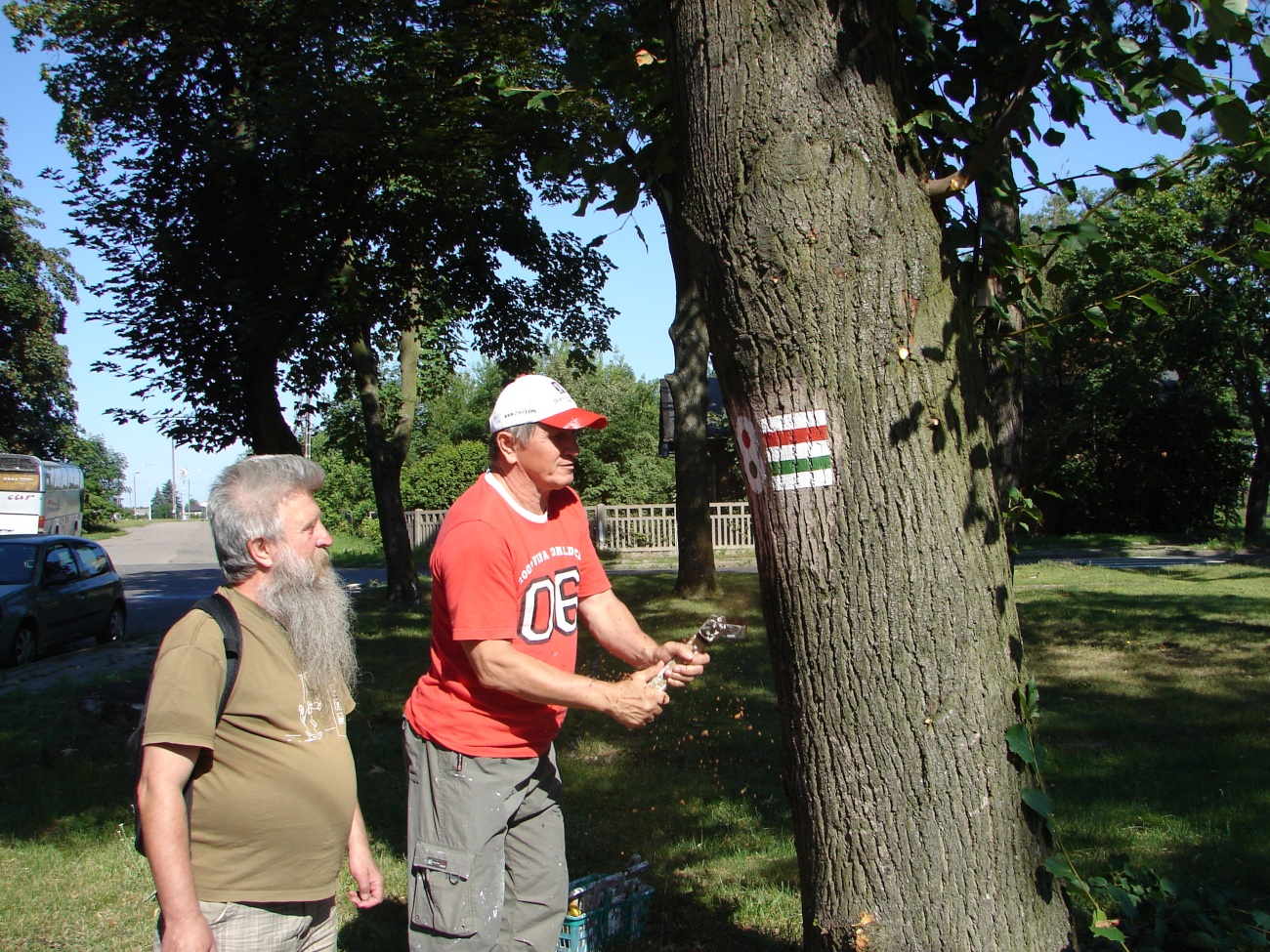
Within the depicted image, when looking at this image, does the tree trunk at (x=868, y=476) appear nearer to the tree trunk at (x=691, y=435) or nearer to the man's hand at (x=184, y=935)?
the man's hand at (x=184, y=935)

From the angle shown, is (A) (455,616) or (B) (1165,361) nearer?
(A) (455,616)


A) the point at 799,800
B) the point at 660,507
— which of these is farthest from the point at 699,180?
the point at 660,507

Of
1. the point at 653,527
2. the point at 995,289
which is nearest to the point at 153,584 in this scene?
the point at 653,527

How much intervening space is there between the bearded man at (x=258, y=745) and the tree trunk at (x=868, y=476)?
1232 millimetres

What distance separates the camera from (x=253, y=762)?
253 cm

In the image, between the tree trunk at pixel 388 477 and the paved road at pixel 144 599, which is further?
the tree trunk at pixel 388 477

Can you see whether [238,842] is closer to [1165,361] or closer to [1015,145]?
[1015,145]

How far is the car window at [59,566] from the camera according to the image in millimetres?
13047

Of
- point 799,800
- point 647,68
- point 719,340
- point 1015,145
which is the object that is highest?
point 647,68

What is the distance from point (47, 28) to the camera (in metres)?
15.0

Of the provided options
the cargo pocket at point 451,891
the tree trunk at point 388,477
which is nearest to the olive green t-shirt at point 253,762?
the cargo pocket at point 451,891

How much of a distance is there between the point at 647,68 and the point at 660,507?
26.0 meters

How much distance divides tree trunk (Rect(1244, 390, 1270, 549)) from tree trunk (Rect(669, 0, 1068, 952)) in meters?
28.3

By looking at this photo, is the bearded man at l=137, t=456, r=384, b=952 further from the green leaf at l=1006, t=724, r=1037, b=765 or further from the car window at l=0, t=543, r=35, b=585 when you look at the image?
the car window at l=0, t=543, r=35, b=585
